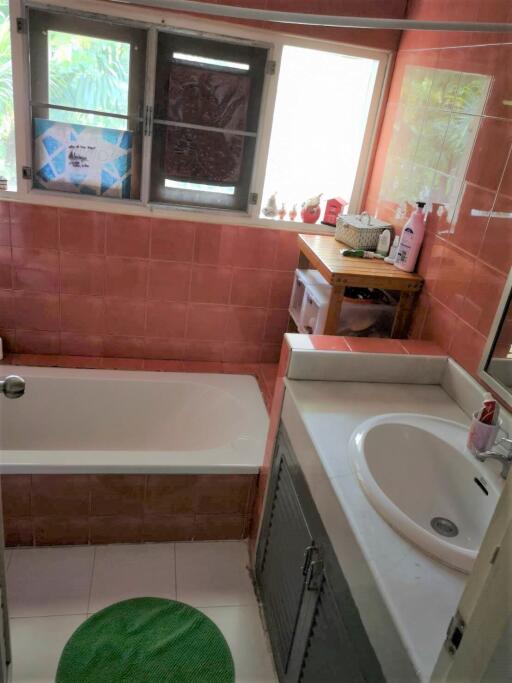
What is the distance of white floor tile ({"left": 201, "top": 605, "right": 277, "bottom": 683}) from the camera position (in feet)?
5.80

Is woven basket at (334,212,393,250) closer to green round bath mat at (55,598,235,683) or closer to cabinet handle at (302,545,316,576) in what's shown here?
cabinet handle at (302,545,316,576)

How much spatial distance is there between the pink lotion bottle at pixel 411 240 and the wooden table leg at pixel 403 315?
0.33ft

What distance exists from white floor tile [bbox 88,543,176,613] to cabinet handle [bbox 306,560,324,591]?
0.81 meters

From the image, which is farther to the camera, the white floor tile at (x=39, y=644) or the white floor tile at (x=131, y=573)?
the white floor tile at (x=131, y=573)

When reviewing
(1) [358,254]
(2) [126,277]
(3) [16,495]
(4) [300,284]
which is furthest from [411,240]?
(3) [16,495]

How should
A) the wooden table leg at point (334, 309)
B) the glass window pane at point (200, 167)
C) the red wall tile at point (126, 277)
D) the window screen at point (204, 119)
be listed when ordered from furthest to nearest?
the red wall tile at point (126, 277)
the glass window pane at point (200, 167)
the window screen at point (204, 119)
the wooden table leg at point (334, 309)

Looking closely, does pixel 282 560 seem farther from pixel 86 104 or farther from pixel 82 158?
pixel 86 104

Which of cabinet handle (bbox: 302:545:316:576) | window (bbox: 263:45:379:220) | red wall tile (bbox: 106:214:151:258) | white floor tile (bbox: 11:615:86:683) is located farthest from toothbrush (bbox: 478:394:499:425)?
red wall tile (bbox: 106:214:151:258)

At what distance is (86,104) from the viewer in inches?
91.8

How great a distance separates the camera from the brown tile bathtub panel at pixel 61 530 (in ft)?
6.79

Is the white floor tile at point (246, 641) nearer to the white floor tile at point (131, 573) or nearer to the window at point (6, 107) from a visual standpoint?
the white floor tile at point (131, 573)

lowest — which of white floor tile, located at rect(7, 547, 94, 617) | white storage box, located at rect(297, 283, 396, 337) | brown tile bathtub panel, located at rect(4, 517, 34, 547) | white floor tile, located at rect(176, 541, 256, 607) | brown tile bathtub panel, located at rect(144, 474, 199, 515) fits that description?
white floor tile, located at rect(7, 547, 94, 617)

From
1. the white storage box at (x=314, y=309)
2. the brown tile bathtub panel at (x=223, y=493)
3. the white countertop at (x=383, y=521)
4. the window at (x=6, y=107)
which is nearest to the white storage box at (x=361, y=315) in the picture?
the white storage box at (x=314, y=309)

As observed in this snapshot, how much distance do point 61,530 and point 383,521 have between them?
141 cm
